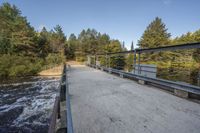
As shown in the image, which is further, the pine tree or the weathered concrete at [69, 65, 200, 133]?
the pine tree

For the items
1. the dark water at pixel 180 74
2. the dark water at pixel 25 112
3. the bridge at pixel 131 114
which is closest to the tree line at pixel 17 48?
the dark water at pixel 25 112

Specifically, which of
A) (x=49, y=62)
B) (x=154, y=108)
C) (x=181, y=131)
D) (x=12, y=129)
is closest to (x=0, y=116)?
(x=12, y=129)

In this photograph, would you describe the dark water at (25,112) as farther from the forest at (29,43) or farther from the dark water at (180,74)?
the forest at (29,43)

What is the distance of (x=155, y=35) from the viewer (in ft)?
88.3

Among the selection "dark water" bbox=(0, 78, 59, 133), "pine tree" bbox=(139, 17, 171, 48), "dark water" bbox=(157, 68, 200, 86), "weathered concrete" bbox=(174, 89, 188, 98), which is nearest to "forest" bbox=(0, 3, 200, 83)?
"pine tree" bbox=(139, 17, 171, 48)

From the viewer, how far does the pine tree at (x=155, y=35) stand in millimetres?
26094

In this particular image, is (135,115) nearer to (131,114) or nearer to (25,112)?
(131,114)

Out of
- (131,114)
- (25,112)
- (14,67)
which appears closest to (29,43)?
(14,67)

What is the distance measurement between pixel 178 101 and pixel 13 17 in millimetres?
34097

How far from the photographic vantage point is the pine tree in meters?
26.1

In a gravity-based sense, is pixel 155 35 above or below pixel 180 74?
above

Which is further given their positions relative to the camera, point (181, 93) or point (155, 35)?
point (155, 35)

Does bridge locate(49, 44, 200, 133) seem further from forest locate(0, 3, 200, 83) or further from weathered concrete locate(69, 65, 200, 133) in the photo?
forest locate(0, 3, 200, 83)

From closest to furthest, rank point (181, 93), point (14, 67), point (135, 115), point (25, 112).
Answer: point (135, 115), point (181, 93), point (25, 112), point (14, 67)
